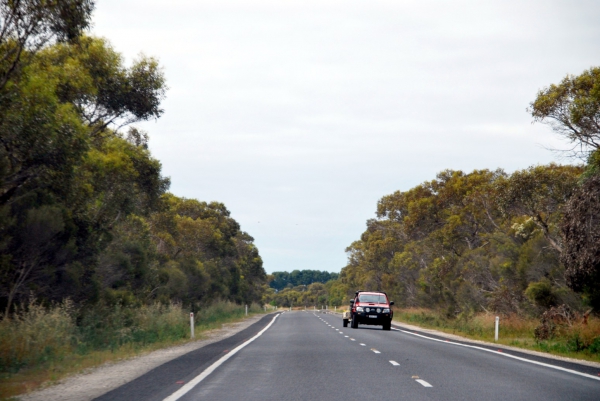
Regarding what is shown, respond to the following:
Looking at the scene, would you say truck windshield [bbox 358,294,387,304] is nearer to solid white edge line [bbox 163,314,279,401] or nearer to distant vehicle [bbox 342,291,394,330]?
distant vehicle [bbox 342,291,394,330]

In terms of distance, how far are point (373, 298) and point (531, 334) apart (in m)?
10.8

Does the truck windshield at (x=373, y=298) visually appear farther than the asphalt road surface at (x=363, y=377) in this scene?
Yes

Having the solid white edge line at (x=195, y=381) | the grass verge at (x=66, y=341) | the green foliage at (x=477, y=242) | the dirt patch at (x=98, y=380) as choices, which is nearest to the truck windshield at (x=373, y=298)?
the green foliage at (x=477, y=242)

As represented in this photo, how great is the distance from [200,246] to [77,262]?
120 feet

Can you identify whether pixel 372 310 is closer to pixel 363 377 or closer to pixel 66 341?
pixel 66 341

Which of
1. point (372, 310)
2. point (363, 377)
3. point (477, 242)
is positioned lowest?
point (363, 377)

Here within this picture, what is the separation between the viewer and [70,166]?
1767 centimetres

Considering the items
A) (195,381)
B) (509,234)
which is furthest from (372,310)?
(195,381)

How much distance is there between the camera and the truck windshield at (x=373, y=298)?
117 feet

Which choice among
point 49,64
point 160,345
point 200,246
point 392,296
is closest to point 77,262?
point 160,345

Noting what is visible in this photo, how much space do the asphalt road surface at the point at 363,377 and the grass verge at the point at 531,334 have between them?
240cm

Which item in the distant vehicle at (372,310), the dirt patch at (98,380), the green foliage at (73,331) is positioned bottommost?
the dirt patch at (98,380)

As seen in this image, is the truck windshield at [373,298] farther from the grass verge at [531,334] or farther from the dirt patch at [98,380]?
the dirt patch at [98,380]

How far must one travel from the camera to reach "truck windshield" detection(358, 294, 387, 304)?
3572 centimetres
